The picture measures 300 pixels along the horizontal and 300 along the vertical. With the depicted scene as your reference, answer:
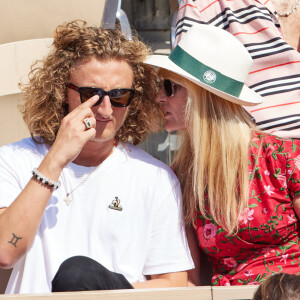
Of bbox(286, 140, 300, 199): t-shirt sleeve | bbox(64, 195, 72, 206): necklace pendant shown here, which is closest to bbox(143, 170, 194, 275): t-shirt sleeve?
bbox(64, 195, 72, 206): necklace pendant

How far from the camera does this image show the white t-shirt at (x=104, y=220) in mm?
2092

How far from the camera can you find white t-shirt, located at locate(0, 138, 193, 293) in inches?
82.4

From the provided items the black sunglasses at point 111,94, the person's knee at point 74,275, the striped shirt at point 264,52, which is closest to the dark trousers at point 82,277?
the person's knee at point 74,275

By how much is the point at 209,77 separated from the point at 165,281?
0.74 metres

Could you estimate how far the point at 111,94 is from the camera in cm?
218

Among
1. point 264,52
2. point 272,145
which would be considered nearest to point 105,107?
point 272,145

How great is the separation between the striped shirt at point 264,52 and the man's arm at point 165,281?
677 mm

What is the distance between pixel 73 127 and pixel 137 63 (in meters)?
0.48

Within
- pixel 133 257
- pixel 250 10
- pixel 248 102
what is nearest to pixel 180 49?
pixel 248 102

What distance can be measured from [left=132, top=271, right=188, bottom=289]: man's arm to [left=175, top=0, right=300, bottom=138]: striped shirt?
68 cm

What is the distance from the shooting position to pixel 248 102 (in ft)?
7.29

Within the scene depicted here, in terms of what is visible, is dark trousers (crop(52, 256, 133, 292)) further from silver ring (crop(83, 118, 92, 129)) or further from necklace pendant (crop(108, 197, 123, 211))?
silver ring (crop(83, 118, 92, 129))

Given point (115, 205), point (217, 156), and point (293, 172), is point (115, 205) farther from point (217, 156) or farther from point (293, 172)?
point (293, 172)

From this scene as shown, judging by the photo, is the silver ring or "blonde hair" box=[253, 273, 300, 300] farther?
the silver ring
